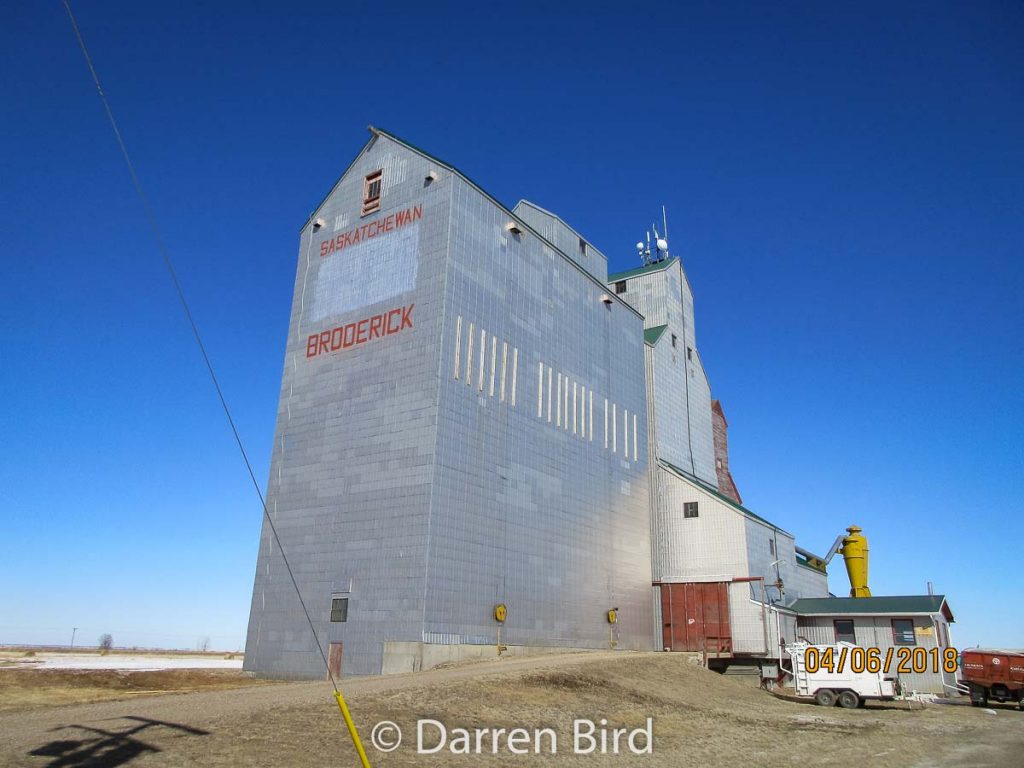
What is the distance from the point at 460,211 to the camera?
117 ft

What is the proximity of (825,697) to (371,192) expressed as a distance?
3260 centimetres

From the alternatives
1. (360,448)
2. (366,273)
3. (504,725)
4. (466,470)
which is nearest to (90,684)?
(360,448)

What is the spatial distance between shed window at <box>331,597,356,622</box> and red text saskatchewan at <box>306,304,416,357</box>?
482 inches

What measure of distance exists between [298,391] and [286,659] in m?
13.1

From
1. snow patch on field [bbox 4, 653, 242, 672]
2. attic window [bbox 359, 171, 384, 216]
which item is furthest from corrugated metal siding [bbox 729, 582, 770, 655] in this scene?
snow patch on field [bbox 4, 653, 242, 672]

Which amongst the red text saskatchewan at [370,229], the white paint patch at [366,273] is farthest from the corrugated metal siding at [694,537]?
the red text saskatchewan at [370,229]

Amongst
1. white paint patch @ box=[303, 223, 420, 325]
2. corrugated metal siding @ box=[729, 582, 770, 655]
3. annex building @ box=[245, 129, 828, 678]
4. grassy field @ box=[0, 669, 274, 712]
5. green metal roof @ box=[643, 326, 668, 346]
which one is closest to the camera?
grassy field @ box=[0, 669, 274, 712]

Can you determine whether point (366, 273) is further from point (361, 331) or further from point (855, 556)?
point (855, 556)

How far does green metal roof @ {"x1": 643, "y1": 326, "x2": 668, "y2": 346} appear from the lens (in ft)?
175

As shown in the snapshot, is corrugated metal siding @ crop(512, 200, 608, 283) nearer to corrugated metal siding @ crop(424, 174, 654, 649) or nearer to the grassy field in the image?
corrugated metal siding @ crop(424, 174, 654, 649)

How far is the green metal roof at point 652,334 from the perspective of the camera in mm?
53250

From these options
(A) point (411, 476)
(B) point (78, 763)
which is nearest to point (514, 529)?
(A) point (411, 476)

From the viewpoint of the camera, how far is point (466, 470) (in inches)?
1276

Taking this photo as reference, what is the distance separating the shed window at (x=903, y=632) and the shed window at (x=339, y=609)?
31773mm
